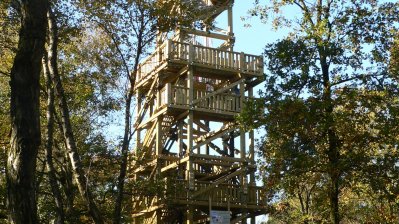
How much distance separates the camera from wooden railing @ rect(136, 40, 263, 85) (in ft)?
61.9

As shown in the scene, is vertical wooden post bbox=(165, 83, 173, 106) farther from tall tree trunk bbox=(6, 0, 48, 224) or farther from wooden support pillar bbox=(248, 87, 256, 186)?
tall tree trunk bbox=(6, 0, 48, 224)

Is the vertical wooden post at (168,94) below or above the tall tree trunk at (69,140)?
above

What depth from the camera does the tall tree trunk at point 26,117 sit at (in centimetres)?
590

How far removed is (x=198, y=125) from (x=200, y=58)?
2.67m

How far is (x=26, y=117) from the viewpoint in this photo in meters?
6.03

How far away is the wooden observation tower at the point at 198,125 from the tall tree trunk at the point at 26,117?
11432 millimetres

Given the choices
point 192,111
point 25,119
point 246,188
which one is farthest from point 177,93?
point 25,119

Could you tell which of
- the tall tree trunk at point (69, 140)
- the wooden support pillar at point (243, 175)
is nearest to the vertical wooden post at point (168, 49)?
the wooden support pillar at point (243, 175)

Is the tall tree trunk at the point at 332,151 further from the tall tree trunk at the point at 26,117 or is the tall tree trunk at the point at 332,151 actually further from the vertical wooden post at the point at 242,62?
the vertical wooden post at the point at 242,62

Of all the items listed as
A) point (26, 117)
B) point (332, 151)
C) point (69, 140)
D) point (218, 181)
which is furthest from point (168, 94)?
point (26, 117)

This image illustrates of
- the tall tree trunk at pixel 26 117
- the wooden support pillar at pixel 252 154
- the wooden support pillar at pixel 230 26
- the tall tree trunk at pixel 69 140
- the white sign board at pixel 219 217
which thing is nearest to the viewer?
the tall tree trunk at pixel 26 117

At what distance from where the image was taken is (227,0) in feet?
68.1

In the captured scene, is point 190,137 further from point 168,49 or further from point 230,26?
point 230,26

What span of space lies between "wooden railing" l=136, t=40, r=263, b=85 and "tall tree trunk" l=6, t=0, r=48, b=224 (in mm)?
12425
